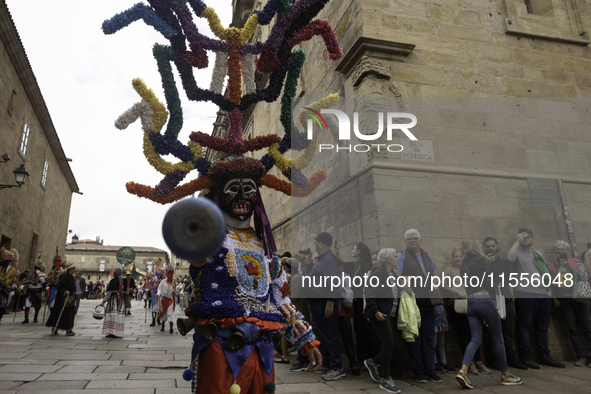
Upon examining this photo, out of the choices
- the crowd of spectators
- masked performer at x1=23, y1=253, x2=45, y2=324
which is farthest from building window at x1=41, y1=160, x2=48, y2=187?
the crowd of spectators

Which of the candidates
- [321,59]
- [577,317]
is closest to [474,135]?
[577,317]

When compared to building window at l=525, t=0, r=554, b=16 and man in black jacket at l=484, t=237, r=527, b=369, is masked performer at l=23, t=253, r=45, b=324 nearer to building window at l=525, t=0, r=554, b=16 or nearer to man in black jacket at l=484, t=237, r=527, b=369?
man in black jacket at l=484, t=237, r=527, b=369

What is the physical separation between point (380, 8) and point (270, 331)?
686 cm

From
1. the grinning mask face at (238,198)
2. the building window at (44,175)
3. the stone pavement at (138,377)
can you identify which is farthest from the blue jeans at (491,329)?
the building window at (44,175)

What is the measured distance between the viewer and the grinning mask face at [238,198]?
2662 mm

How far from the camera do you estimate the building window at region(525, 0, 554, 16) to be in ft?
27.9

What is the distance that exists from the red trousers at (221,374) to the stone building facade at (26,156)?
49.9 ft

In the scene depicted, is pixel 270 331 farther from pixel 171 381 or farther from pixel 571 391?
pixel 571 391

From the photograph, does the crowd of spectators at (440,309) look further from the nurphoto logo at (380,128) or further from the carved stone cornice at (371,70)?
the carved stone cornice at (371,70)

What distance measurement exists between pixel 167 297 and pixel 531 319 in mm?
8266

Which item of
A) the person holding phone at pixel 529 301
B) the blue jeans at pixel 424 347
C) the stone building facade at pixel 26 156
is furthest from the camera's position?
the stone building facade at pixel 26 156

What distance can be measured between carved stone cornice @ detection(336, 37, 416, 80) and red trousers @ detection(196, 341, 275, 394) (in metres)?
5.72

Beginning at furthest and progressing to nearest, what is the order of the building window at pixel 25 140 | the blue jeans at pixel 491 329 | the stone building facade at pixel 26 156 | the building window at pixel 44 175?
the building window at pixel 44 175 → the building window at pixel 25 140 → the stone building facade at pixel 26 156 → the blue jeans at pixel 491 329

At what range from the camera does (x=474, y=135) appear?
711cm
